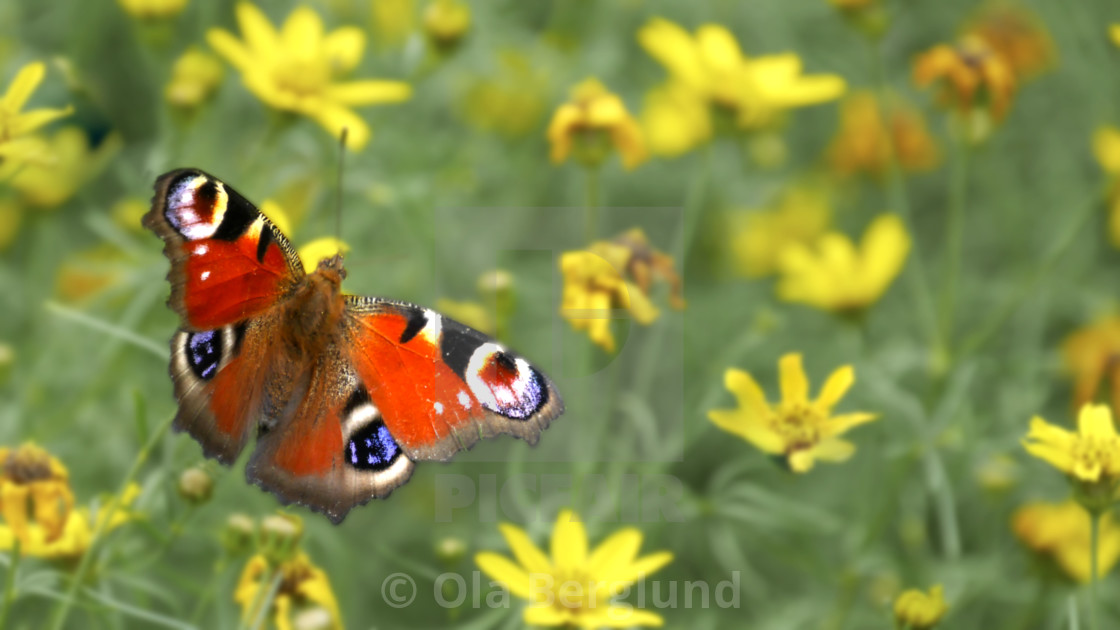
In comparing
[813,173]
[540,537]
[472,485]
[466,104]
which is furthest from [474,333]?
[813,173]

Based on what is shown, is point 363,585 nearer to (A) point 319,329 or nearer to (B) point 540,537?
(B) point 540,537

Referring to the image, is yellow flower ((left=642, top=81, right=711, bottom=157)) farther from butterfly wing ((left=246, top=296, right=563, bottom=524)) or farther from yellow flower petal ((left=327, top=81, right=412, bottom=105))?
butterfly wing ((left=246, top=296, right=563, bottom=524))

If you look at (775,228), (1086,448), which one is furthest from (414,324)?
(775,228)

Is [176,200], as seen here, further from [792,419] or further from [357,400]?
[792,419]

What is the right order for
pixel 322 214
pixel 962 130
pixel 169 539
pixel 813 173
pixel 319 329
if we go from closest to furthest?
1. pixel 169 539
2. pixel 319 329
3. pixel 962 130
4. pixel 322 214
5. pixel 813 173

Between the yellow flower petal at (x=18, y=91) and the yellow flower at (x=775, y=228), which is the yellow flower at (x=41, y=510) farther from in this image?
the yellow flower at (x=775, y=228)

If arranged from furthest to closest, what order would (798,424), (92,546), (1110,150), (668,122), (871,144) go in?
(871,144) < (668,122) < (1110,150) < (798,424) < (92,546)
